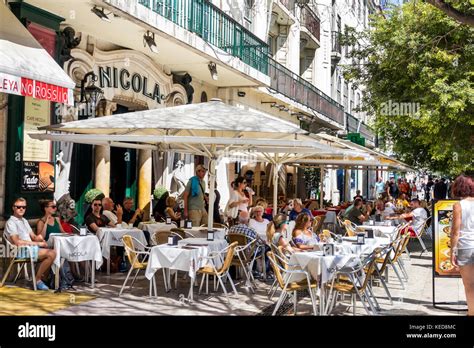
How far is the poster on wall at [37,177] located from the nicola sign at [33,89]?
1781 mm

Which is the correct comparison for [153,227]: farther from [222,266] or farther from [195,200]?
[222,266]

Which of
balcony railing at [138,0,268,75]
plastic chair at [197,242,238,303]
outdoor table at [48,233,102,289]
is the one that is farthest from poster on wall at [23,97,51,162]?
plastic chair at [197,242,238,303]

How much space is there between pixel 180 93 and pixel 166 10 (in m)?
4.22

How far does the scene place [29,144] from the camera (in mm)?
11219

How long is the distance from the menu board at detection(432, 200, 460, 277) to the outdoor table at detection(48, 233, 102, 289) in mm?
4956

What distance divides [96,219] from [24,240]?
6.29 feet

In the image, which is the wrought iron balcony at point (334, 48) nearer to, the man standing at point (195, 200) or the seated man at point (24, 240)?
the man standing at point (195, 200)

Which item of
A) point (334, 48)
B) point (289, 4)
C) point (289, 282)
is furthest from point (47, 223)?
point (334, 48)

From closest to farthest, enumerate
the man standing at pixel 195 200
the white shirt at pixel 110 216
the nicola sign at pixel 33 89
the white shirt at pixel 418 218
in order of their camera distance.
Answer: the nicola sign at pixel 33 89, the white shirt at pixel 110 216, the man standing at pixel 195 200, the white shirt at pixel 418 218

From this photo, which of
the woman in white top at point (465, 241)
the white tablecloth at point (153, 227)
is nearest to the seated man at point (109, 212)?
the white tablecloth at point (153, 227)

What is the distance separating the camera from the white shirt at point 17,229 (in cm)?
944

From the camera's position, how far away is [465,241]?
689cm

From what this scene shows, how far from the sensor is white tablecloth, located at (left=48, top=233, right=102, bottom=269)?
952 cm
